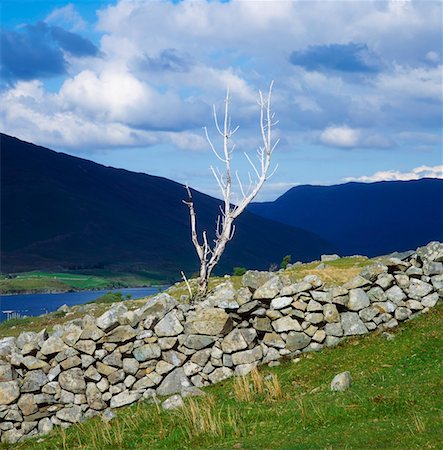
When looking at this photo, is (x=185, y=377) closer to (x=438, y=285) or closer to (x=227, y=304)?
(x=227, y=304)

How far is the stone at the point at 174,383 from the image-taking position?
2095 cm

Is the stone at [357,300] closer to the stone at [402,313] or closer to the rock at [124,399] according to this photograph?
the stone at [402,313]

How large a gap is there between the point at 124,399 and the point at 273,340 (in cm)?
464

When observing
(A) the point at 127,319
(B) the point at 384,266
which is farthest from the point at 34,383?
(B) the point at 384,266

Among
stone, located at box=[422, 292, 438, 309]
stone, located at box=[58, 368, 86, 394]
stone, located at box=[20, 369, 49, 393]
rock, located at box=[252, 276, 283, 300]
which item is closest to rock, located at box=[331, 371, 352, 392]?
rock, located at box=[252, 276, 283, 300]

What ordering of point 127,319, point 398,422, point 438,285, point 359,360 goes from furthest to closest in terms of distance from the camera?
point 438,285
point 127,319
point 359,360
point 398,422

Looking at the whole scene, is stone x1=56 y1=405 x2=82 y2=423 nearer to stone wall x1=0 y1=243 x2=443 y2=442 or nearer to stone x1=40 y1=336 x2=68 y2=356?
stone wall x1=0 y1=243 x2=443 y2=442

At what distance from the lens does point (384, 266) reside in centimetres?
2359

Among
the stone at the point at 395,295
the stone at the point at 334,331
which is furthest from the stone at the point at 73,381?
the stone at the point at 395,295

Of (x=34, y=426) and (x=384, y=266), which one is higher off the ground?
(x=384, y=266)

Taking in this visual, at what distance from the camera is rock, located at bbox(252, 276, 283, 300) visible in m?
22.3

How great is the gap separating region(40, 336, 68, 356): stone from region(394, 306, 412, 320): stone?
9.98 m

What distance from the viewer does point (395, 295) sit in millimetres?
22906

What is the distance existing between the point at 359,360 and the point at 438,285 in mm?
4827
